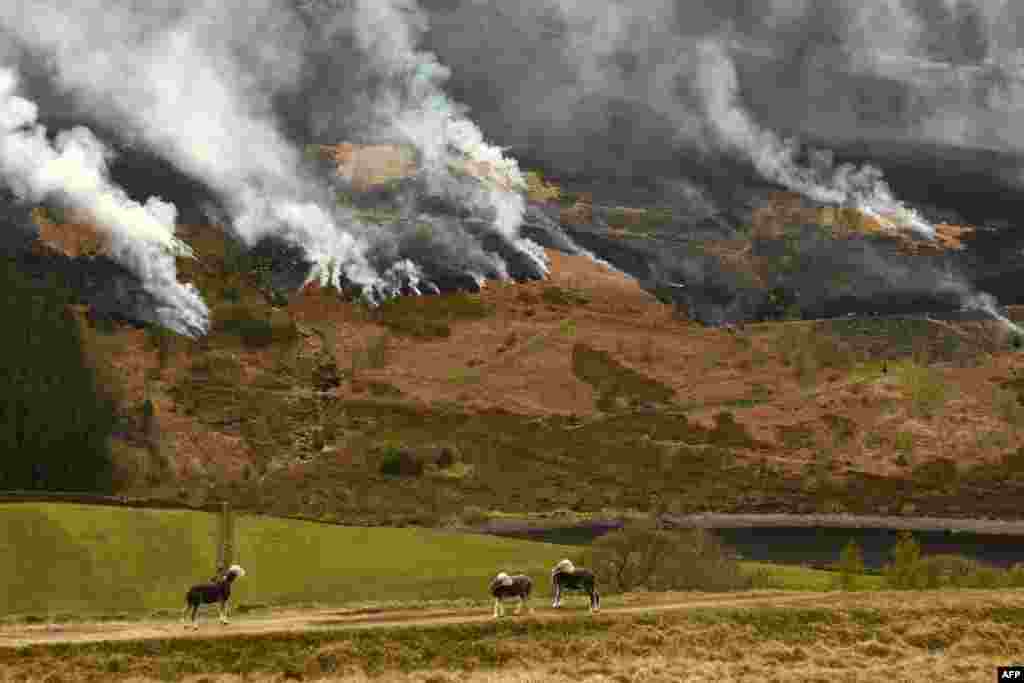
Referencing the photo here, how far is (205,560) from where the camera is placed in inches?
4080

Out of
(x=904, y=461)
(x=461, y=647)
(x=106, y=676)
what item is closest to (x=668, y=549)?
(x=461, y=647)

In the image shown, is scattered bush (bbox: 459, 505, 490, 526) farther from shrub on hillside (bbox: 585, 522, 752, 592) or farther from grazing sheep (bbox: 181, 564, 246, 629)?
grazing sheep (bbox: 181, 564, 246, 629)

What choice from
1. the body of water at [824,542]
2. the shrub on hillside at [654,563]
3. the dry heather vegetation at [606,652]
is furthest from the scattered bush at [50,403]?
the dry heather vegetation at [606,652]

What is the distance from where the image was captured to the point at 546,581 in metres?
103

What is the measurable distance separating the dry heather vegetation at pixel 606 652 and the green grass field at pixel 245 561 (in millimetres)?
32959

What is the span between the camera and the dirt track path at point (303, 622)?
50.7m

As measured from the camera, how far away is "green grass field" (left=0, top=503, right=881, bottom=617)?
9162 cm

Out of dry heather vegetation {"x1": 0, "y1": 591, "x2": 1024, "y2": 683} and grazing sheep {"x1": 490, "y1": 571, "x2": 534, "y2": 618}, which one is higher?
grazing sheep {"x1": 490, "y1": 571, "x2": 534, "y2": 618}

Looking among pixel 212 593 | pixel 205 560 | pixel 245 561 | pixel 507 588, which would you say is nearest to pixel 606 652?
pixel 507 588

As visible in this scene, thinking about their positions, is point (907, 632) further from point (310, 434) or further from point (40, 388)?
point (310, 434)

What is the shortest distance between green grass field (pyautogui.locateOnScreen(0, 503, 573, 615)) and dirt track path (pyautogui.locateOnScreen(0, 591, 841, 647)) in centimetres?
2770

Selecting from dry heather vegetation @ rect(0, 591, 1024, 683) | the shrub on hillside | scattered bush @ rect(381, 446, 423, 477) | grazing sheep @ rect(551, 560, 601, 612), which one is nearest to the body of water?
scattered bush @ rect(381, 446, 423, 477)

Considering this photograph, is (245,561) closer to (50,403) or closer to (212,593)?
(212,593)

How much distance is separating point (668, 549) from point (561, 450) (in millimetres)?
108939
